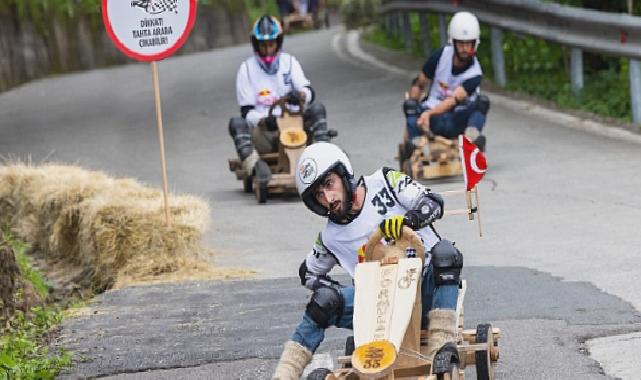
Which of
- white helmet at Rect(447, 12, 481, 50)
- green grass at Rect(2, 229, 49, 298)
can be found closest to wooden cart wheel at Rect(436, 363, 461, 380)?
green grass at Rect(2, 229, 49, 298)

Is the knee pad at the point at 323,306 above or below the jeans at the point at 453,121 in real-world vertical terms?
above

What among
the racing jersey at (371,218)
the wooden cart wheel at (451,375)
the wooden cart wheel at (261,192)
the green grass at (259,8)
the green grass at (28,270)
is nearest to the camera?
the wooden cart wheel at (451,375)

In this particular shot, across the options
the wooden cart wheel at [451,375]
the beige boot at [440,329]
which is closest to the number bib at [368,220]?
the beige boot at [440,329]

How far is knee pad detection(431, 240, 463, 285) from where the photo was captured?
699 centimetres

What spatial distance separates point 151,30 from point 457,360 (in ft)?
21.9

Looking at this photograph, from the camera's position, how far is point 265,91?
16203 mm

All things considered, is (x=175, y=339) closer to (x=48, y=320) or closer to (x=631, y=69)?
(x=48, y=320)

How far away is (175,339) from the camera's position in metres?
8.99

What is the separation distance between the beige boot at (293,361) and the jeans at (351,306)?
3 centimetres

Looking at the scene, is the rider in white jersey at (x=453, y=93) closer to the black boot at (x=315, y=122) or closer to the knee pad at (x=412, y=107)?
the knee pad at (x=412, y=107)

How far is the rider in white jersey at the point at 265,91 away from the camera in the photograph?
15.9 m

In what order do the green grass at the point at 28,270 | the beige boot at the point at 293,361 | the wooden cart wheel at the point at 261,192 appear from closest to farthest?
1. the beige boot at the point at 293,361
2. the green grass at the point at 28,270
3. the wooden cart wheel at the point at 261,192

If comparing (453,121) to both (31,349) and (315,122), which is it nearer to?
(315,122)

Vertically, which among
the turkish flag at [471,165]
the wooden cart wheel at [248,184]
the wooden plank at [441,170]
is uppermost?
the turkish flag at [471,165]
